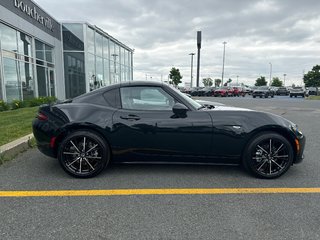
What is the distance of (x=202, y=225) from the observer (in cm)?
270

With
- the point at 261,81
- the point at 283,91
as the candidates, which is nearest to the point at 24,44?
the point at 283,91

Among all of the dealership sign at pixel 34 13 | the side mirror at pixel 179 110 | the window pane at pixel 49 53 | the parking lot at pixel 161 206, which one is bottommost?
the parking lot at pixel 161 206

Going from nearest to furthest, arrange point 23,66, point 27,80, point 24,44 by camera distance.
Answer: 1. point 23,66
2. point 24,44
3. point 27,80

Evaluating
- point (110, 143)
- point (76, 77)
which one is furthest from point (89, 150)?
point (76, 77)

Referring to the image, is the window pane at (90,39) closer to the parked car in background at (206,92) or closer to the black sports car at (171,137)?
the black sports car at (171,137)

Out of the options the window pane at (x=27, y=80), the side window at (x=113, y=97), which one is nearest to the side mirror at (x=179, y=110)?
the side window at (x=113, y=97)

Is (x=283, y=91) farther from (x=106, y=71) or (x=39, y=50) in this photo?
(x=39, y=50)

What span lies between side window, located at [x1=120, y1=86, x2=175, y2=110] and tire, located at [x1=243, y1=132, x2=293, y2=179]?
1.32 m

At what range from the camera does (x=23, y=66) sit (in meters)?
14.8

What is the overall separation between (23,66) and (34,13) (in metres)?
3.37

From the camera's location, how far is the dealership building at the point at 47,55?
1316cm

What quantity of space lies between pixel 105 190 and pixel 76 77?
773 inches

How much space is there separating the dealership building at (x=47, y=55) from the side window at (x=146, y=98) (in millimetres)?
10572

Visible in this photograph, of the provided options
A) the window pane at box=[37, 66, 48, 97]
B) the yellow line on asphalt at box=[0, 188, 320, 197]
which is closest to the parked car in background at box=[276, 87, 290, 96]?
the window pane at box=[37, 66, 48, 97]
